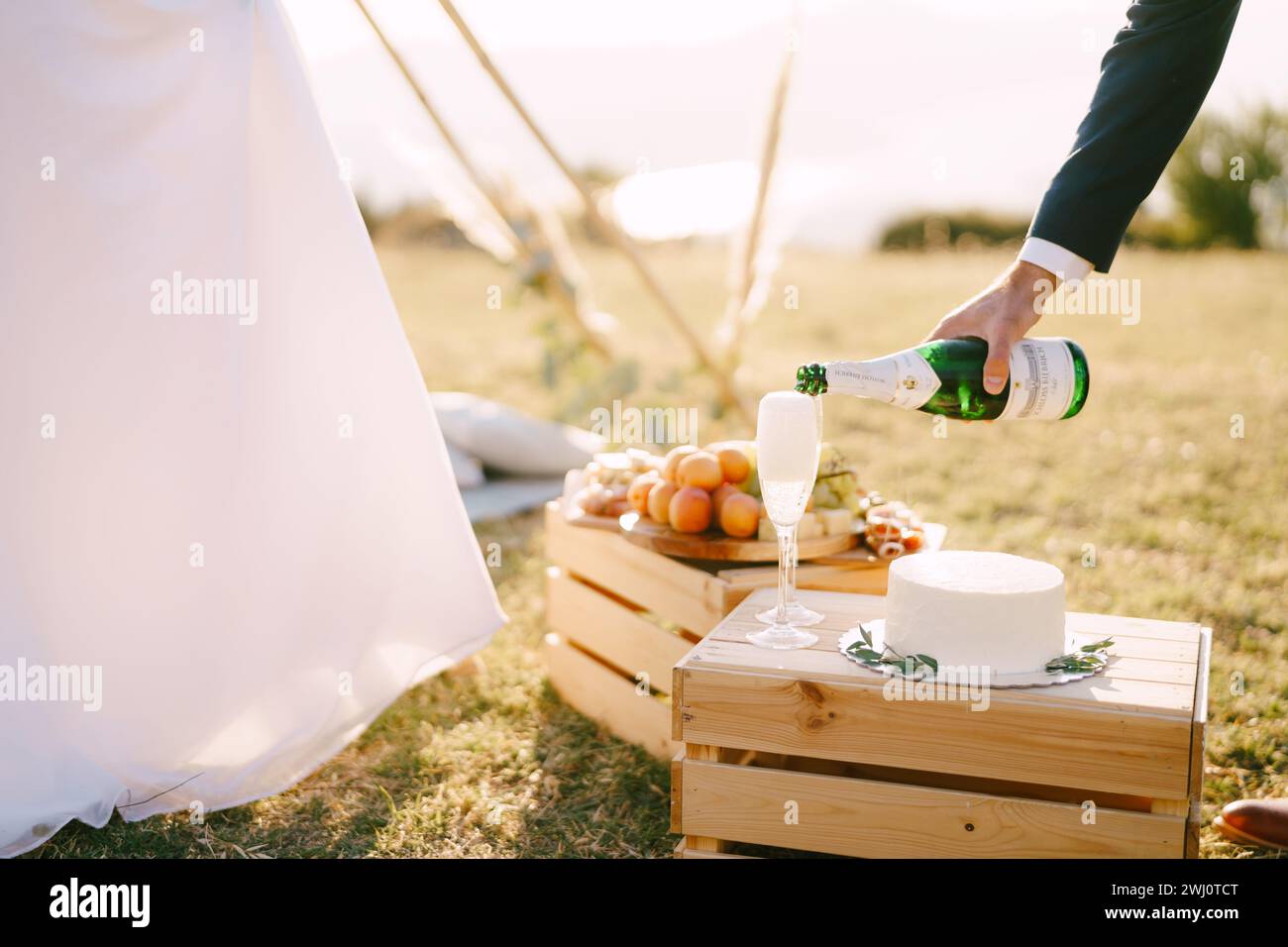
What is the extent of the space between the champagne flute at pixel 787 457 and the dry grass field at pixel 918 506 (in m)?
0.70

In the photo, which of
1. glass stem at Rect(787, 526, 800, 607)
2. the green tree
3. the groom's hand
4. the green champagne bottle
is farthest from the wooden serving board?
the green tree

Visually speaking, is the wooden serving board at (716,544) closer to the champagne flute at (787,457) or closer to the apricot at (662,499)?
the apricot at (662,499)

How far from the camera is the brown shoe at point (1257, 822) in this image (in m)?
2.12

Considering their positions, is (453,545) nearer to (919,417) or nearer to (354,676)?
(354,676)

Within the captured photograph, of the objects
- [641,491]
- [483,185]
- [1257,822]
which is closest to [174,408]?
[641,491]

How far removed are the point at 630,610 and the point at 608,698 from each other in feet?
0.72

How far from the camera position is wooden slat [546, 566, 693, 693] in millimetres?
2529

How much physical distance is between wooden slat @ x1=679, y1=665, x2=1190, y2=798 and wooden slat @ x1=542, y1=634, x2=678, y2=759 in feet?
1.96

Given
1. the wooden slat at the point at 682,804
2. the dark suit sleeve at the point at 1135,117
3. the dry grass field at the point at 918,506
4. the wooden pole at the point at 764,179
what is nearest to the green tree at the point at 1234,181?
the dry grass field at the point at 918,506

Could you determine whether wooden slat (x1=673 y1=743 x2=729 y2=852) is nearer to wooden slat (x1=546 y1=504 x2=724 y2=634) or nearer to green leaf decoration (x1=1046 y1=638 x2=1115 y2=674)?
wooden slat (x1=546 y1=504 x2=724 y2=634)

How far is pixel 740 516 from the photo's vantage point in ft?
7.79

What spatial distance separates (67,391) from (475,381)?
4.24 meters

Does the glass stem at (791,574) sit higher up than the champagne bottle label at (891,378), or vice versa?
the champagne bottle label at (891,378)

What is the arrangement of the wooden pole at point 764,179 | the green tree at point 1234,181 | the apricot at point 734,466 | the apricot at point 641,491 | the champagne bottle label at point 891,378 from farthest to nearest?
1. the green tree at point 1234,181
2. the wooden pole at point 764,179
3. the apricot at point 641,491
4. the apricot at point 734,466
5. the champagne bottle label at point 891,378
